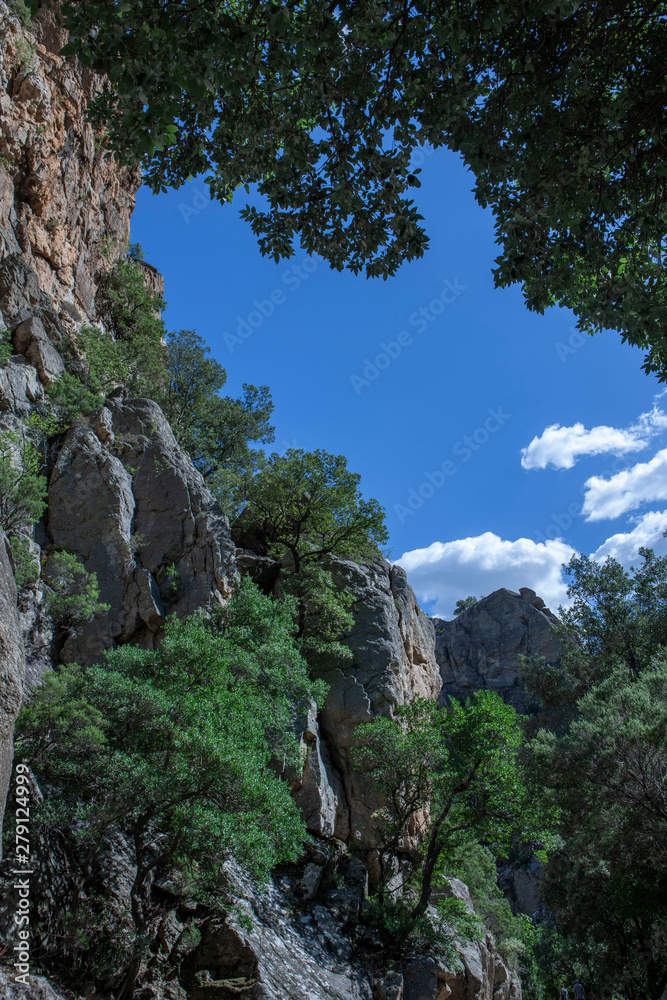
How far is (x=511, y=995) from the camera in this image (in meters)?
21.3

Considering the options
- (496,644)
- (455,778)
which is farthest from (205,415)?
(496,644)

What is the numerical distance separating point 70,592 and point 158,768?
20.6 ft

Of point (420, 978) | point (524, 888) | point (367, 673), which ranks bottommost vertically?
point (524, 888)

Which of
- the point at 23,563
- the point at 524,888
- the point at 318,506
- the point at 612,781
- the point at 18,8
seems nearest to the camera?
the point at 23,563

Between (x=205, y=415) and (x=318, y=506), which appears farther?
(x=205, y=415)

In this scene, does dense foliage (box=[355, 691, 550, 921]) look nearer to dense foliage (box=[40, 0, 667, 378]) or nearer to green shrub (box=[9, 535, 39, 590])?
green shrub (box=[9, 535, 39, 590])

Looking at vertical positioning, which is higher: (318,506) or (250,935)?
(318,506)

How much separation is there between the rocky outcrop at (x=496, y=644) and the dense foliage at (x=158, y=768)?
4422cm

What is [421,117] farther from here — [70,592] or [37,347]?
[37,347]

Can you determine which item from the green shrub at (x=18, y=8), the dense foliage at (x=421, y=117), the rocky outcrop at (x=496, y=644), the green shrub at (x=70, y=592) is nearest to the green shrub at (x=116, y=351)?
the green shrub at (x=70, y=592)

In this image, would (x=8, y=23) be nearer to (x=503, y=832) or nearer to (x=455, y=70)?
(x=455, y=70)

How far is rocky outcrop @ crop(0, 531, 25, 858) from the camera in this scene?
448cm

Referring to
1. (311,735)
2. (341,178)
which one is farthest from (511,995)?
(341,178)

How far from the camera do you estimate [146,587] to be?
592 inches
